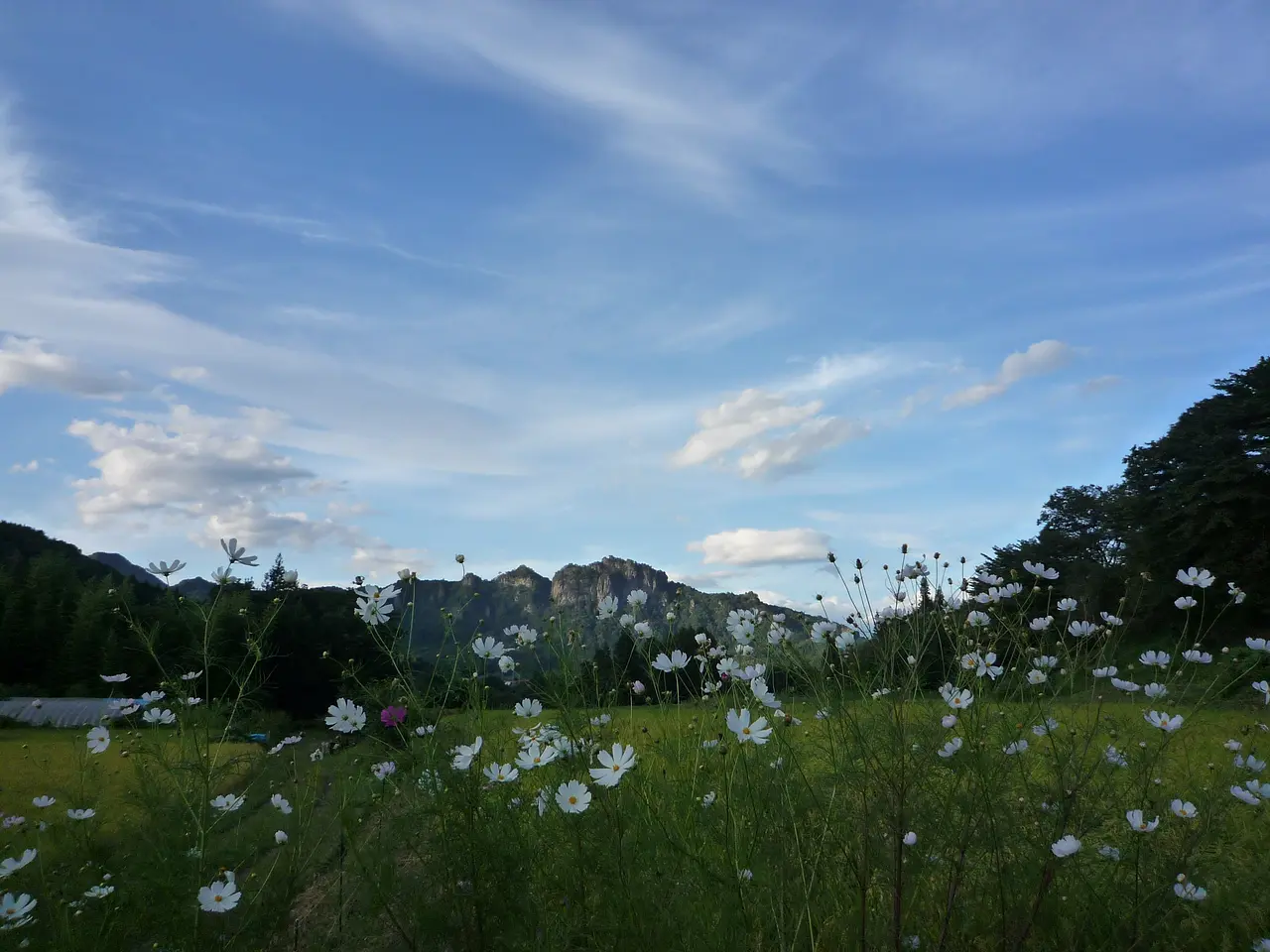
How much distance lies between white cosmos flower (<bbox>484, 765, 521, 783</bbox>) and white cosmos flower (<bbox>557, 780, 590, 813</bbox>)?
0.38 meters

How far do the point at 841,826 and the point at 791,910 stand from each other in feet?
1.16

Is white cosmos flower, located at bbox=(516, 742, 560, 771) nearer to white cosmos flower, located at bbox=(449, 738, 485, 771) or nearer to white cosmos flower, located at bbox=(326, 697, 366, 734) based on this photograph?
white cosmos flower, located at bbox=(449, 738, 485, 771)

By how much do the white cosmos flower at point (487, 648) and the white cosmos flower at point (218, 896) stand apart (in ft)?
3.80

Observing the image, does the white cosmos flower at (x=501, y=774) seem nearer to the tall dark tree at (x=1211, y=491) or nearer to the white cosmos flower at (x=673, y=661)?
the white cosmos flower at (x=673, y=661)

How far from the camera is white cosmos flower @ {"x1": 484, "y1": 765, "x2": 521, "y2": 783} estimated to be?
2.71 m

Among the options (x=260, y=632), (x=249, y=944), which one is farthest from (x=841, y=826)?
(x=260, y=632)

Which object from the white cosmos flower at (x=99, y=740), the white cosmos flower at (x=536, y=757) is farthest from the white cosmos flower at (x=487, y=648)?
the white cosmos flower at (x=99, y=740)

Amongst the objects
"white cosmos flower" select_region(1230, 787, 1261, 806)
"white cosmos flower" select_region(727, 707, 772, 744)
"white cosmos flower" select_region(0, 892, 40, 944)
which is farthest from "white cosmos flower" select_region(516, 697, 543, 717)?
"white cosmos flower" select_region(1230, 787, 1261, 806)

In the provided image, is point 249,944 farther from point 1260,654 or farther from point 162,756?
point 1260,654

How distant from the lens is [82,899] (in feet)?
10.00

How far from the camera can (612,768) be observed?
2375mm

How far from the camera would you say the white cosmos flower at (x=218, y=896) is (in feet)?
8.15

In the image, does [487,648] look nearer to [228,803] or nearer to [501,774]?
[501,774]

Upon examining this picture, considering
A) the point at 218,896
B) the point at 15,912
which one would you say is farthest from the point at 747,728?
the point at 15,912
